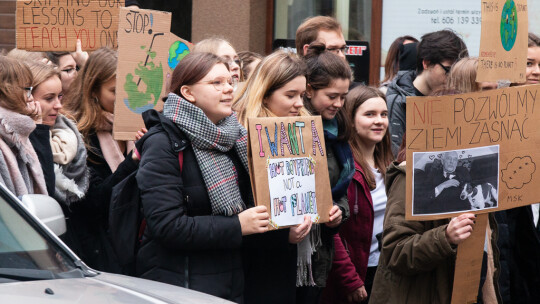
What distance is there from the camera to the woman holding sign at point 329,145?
4.65m

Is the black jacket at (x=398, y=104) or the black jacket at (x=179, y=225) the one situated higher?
the black jacket at (x=398, y=104)

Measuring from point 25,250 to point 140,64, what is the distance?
2.19 m

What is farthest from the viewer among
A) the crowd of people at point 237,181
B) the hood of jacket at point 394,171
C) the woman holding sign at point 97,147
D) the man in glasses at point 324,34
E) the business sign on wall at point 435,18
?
the business sign on wall at point 435,18

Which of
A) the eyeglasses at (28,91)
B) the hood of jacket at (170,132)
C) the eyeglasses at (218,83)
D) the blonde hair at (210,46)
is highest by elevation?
the blonde hair at (210,46)

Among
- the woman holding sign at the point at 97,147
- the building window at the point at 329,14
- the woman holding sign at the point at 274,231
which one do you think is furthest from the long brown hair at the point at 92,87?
the building window at the point at 329,14

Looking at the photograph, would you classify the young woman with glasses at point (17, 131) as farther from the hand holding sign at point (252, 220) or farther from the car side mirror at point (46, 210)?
the hand holding sign at point (252, 220)

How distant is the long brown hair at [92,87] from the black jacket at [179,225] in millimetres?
1229

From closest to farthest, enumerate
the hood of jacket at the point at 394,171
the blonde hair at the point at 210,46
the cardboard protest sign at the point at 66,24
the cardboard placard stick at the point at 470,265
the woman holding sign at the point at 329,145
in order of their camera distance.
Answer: the cardboard placard stick at the point at 470,265 → the hood of jacket at the point at 394,171 → the woman holding sign at the point at 329,145 → the blonde hair at the point at 210,46 → the cardboard protest sign at the point at 66,24

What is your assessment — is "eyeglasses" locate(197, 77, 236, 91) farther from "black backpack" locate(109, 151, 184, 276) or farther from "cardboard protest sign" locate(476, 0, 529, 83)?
"cardboard protest sign" locate(476, 0, 529, 83)

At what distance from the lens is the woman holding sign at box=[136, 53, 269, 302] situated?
3828mm

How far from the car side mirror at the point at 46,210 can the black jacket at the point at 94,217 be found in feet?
4.31

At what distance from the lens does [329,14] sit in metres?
9.80

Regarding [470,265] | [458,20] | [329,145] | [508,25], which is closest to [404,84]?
[508,25]

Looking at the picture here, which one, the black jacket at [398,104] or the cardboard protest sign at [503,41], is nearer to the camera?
the cardboard protest sign at [503,41]
